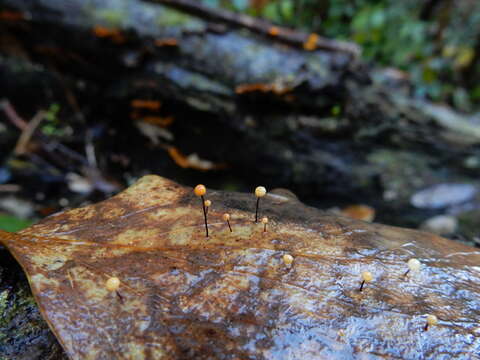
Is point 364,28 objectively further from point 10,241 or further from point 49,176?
point 10,241

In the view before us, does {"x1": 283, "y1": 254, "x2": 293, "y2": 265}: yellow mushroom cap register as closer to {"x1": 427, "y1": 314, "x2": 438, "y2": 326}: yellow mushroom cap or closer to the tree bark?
{"x1": 427, "y1": 314, "x2": 438, "y2": 326}: yellow mushroom cap

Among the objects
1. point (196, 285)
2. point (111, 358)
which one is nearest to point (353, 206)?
point (196, 285)

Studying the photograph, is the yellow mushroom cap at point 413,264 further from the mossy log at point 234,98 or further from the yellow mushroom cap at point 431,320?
the mossy log at point 234,98

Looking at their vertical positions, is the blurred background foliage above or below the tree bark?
above

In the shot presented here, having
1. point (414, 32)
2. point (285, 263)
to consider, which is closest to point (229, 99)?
Result: point (285, 263)


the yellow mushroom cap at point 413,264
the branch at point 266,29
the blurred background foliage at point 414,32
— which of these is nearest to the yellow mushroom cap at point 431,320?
the yellow mushroom cap at point 413,264

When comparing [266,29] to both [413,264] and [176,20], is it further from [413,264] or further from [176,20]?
[413,264]

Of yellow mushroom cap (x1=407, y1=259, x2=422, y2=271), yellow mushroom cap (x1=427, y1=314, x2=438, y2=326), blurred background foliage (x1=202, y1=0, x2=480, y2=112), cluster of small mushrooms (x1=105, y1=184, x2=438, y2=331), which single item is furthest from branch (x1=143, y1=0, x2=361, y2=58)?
yellow mushroom cap (x1=427, y1=314, x2=438, y2=326)
